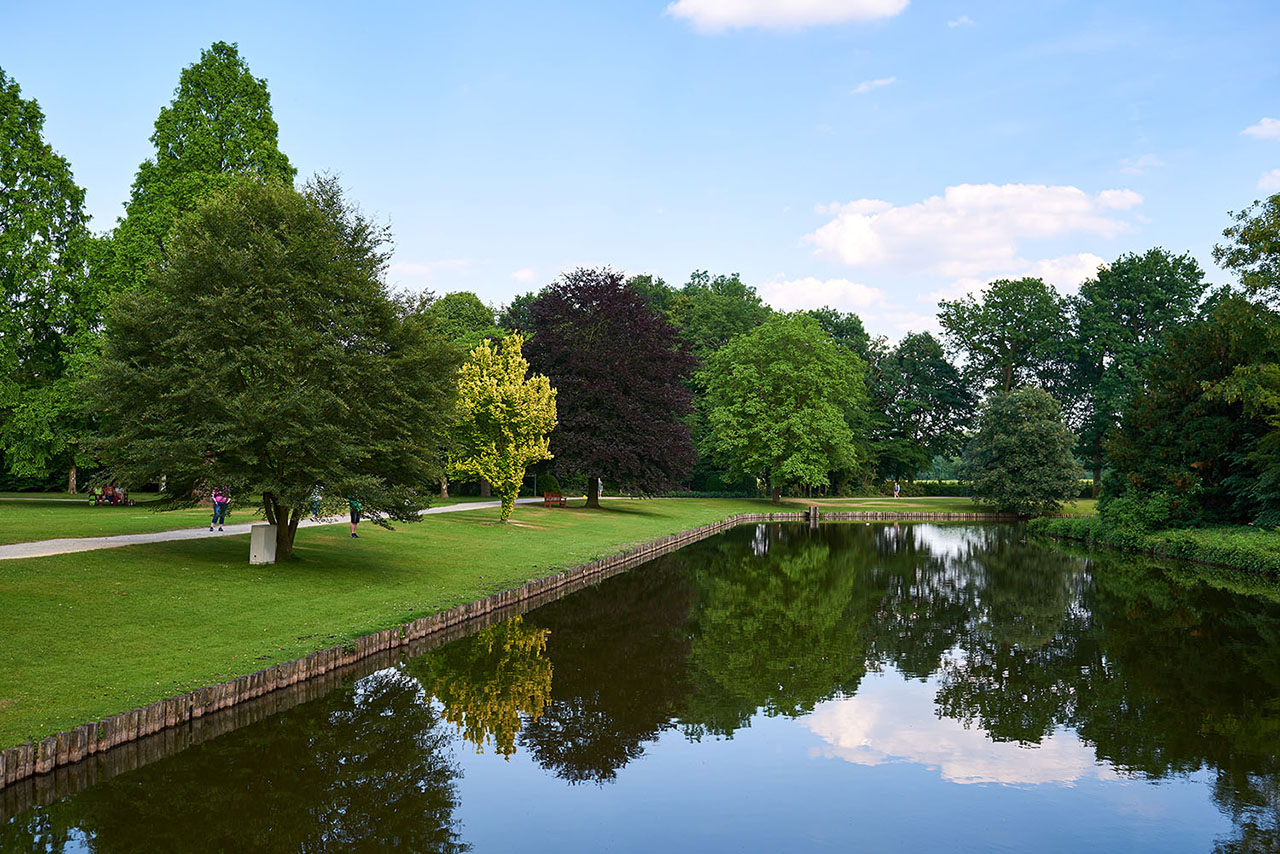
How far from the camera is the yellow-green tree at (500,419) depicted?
128 feet

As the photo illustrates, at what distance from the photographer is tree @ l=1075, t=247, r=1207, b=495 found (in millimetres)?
89250

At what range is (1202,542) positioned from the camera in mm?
41344

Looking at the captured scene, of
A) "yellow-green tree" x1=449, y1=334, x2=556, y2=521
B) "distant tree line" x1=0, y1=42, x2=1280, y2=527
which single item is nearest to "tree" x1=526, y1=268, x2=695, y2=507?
"distant tree line" x1=0, y1=42, x2=1280, y2=527

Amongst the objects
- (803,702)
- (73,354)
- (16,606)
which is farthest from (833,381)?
(16,606)

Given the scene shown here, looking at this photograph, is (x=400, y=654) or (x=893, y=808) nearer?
(x=893, y=808)

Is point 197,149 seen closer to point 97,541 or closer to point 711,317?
point 97,541

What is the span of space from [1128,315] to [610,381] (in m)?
66.2

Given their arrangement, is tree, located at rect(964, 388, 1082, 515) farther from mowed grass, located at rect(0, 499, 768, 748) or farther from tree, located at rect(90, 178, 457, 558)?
tree, located at rect(90, 178, 457, 558)

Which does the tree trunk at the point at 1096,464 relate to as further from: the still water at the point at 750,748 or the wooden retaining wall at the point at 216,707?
the wooden retaining wall at the point at 216,707

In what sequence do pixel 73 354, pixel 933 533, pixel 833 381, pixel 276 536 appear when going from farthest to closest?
pixel 833 381 → pixel 933 533 → pixel 73 354 → pixel 276 536

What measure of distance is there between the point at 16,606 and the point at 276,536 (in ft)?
27.5

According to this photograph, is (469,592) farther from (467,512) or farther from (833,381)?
(833,381)

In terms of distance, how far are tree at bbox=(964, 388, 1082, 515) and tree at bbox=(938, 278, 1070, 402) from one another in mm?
25624

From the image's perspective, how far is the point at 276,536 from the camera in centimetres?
2450
